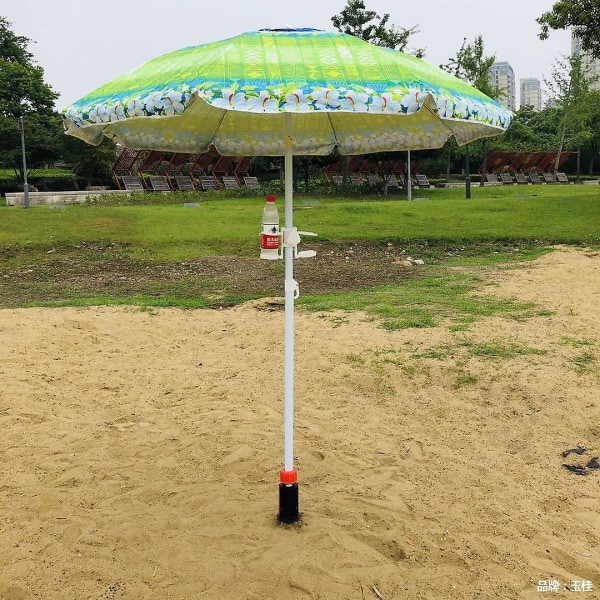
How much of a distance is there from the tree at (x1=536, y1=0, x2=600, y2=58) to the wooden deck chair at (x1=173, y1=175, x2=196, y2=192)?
16926 mm

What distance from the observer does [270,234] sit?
3.10 m

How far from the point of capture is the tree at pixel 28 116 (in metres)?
28.4

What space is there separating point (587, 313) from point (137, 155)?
2653cm

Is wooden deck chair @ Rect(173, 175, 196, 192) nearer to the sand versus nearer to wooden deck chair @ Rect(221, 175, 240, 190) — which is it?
wooden deck chair @ Rect(221, 175, 240, 190)

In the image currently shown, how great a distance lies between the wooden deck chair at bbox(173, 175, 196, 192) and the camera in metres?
30.4

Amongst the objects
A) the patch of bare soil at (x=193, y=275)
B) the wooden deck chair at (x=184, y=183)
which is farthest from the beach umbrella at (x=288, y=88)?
the wooden deck chair at (x=184, y=183)

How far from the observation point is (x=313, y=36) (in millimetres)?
2650

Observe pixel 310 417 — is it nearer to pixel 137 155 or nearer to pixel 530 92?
pixel 137 155

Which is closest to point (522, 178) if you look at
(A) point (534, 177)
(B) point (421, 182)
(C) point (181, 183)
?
(A) point (534, 177)

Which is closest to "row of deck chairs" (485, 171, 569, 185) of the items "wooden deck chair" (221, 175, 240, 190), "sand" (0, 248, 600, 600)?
"wooden deck chair" (221, 175, 240, 190)

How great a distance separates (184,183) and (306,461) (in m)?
28.0

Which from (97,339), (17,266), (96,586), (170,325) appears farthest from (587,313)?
(17,266)

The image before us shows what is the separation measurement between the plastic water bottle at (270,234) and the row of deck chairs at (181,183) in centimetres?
2690

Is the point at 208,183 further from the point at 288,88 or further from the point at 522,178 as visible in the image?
the point at 288,88
